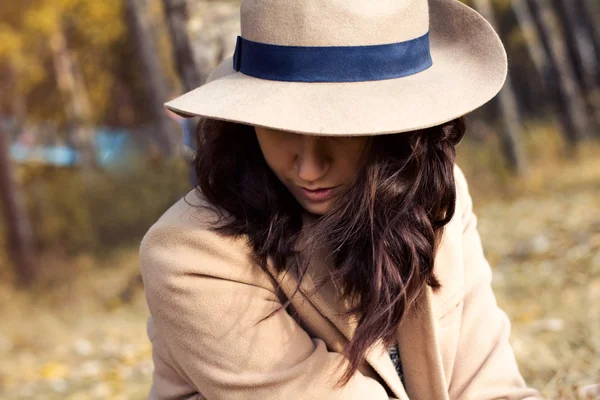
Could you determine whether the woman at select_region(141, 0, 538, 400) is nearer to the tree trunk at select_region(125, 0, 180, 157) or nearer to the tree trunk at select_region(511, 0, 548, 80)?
the tree trunk at select_region(125, 0, 180, 157)

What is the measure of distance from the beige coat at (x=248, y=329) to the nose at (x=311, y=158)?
25 centimetres

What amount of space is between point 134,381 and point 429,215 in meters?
2.85

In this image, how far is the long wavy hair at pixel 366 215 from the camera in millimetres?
1584

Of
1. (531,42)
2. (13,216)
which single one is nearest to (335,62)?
(13,216)

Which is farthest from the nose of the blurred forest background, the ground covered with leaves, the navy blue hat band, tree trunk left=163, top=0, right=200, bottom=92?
tree trunk left=163, top=0, right=200, bottom=92

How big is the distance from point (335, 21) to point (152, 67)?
8.79m

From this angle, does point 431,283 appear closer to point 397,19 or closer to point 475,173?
point 397,19

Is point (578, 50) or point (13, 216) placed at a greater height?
point (578, 50)

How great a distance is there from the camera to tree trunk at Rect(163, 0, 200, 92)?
3971 millimetres

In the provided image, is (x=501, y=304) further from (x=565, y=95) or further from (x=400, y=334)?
(x=565, y=95)

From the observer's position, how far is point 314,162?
1.53m

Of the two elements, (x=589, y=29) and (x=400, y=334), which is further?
(x=589, y=29)

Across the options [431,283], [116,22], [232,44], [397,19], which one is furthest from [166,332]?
[116,22]

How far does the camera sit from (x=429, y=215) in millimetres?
1701
